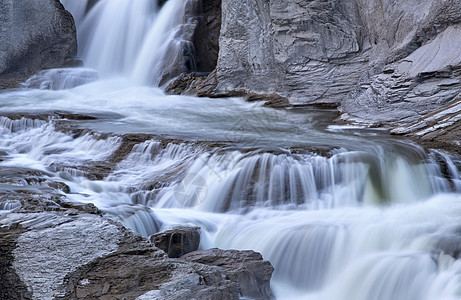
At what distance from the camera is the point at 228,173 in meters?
6.45

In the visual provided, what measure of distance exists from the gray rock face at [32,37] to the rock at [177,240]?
385 inches

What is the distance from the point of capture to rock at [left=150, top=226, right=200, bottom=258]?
4.92 m

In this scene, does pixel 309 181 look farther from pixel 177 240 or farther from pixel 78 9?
pixel 78 9

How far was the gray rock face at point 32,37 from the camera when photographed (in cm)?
1398

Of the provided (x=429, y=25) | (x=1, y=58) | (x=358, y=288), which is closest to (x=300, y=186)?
(x=358, y=288)

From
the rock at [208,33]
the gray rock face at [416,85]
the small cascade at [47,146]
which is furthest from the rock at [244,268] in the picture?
the rock at [208,33]

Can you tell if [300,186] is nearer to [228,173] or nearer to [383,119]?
[228,173]

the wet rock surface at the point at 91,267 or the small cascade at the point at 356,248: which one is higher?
the wet rock surface at the point at 91,267

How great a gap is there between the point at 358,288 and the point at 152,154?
3650mm

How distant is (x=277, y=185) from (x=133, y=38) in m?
8.73

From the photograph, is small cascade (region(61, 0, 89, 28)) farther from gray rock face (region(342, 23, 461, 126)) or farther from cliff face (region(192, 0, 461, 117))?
gray rock face (region(342, 23, 461, 126))

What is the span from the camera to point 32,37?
14.5 m

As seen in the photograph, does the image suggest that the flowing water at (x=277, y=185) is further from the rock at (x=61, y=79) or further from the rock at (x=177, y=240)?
the rock at (x=61, y=79)

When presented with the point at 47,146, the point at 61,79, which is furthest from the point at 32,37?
the point at 47,146
